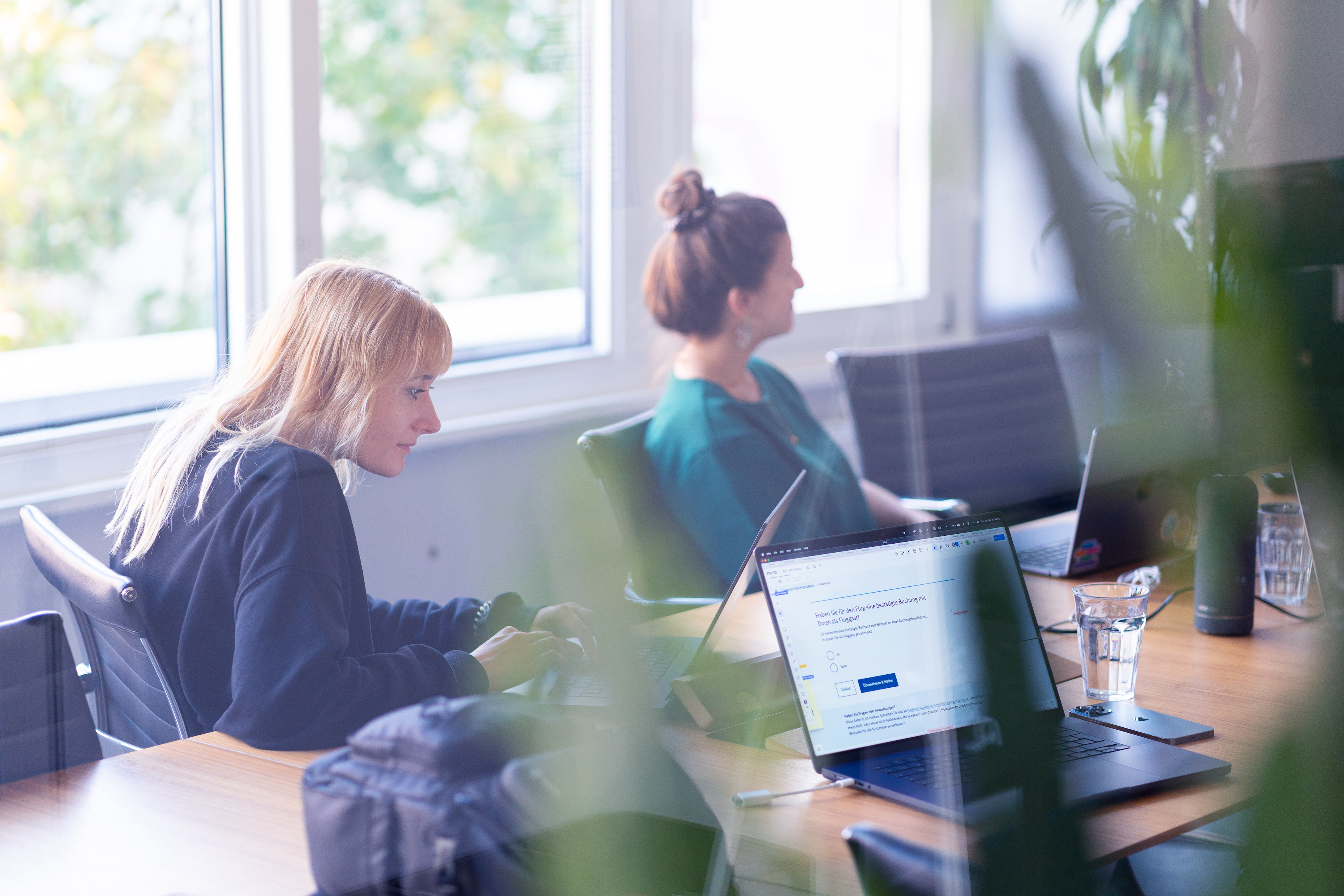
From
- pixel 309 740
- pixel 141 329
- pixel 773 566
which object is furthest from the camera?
pixel 141 329

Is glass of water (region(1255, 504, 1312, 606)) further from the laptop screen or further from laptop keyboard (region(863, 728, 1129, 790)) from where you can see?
laptop keyboard (region(863, 728, 1129, 790))

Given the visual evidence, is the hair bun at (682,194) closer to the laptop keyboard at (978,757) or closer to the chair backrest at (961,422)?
the chair backrest at (961,422)

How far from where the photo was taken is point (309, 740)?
0.68m

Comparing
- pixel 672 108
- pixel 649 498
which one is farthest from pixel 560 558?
pixel 672 108

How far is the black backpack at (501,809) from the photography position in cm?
34

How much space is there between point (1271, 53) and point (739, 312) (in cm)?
136

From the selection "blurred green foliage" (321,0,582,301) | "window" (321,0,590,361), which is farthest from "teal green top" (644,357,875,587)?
"blurred green foliage" (321,0,582,301)

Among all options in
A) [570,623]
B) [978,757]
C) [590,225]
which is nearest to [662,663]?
[570,623]

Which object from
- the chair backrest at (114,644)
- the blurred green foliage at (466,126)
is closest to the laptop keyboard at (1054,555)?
the blurred green foliage at (466,126)

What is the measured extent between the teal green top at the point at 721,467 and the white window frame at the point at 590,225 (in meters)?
0.10

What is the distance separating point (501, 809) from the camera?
35 cm

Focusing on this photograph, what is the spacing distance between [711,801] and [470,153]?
143 centimetres

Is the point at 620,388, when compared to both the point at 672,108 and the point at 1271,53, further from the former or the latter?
the point at 1271,53

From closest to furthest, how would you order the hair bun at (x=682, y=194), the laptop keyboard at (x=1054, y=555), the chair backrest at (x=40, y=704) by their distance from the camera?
the chair backrest at (x=40, y=704)
the laptop keyboard at (x=1054, y=555)
the hair bun at (x=682, y=194)
